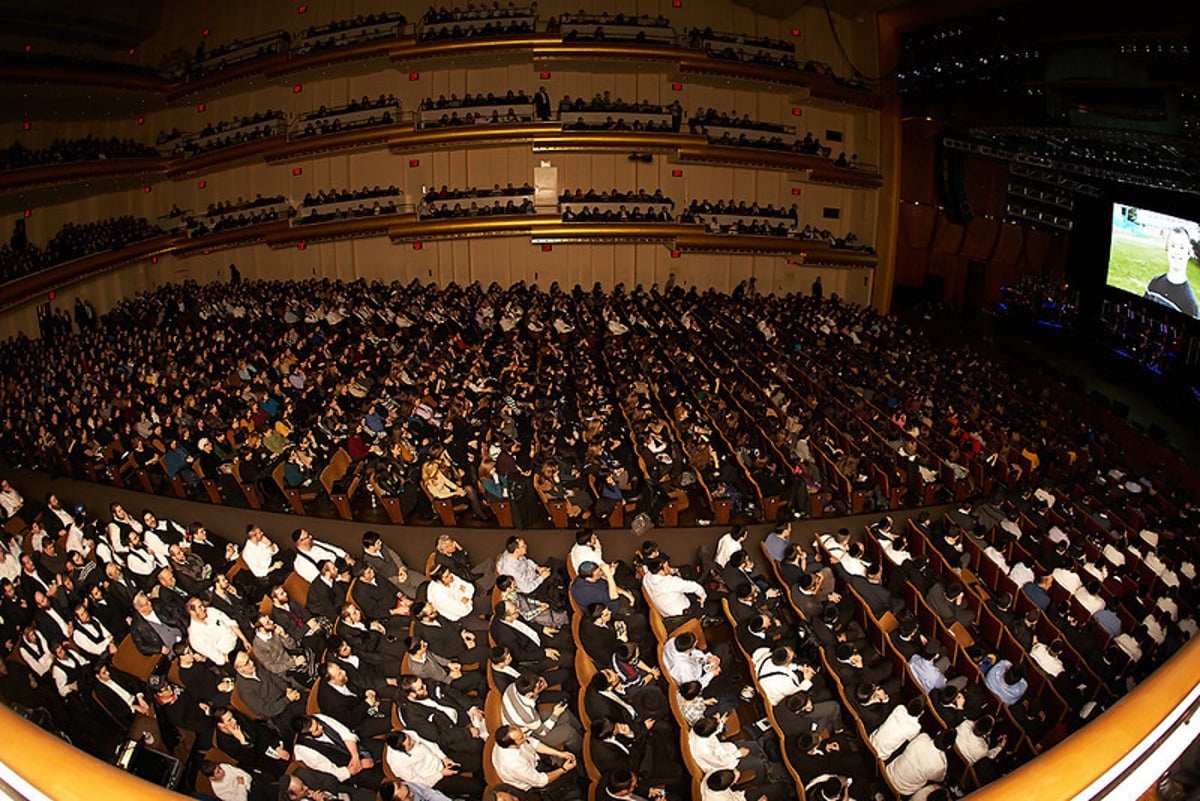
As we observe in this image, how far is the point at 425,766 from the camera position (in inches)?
154

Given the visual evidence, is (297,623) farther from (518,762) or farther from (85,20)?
(85,20)

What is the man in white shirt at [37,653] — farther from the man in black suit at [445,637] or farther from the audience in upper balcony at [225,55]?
the audience in upper balcony at [225,55]

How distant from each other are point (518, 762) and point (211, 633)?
2133mm

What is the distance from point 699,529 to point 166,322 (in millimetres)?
11606

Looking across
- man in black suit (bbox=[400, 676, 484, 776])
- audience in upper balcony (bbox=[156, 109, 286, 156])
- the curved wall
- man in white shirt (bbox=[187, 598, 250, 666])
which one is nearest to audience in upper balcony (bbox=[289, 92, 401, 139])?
the curved wall

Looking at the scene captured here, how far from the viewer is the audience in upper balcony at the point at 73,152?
45.1ft

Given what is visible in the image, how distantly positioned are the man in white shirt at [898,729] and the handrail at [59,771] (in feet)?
12.8

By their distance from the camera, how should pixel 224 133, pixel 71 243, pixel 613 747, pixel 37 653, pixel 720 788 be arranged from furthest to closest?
pixel 224 133 → pixel 71 243 → pixel 37 653 → pixel 613 747 → pixel 720 788

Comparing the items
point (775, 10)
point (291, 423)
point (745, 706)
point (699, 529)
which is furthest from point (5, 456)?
point (775, 10)

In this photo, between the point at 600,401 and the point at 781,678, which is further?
the point at 600,401

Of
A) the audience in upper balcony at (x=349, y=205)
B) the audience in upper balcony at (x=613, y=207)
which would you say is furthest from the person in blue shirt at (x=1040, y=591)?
the audience in upper balcony at (x=349, y=205)

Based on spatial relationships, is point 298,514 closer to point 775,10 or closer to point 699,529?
point 699,529

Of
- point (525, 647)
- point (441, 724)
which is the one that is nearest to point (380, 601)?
point (525, 647)

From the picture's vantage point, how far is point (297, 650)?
15.8 ft
